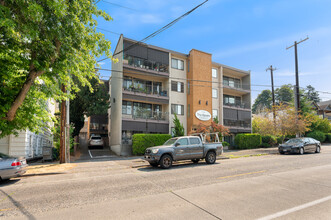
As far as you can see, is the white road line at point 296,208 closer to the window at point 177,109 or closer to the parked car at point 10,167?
the parked car at point 10,167

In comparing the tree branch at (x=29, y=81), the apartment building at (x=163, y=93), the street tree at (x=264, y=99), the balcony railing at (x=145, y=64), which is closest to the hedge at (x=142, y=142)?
the apartment building at (x=163, y=93)

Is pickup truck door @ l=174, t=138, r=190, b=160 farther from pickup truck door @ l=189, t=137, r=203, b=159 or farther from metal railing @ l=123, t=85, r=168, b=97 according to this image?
metal railing @ l=123, t=85, r=168, b=97

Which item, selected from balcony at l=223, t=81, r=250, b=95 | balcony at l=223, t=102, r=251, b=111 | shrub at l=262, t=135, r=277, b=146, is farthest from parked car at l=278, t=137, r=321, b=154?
balcony at l=223, t=81, r=250, b=95

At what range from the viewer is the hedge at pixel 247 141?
985 inches

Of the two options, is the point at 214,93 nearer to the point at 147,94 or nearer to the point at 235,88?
the point at 235,88

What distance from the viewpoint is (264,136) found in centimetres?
2734

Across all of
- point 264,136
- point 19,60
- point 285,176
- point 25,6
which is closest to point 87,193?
point 19,60

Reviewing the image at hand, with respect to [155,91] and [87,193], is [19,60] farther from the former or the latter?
[155,91]

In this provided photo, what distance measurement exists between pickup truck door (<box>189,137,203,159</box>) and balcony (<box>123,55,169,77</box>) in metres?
12.3

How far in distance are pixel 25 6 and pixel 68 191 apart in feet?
22.3

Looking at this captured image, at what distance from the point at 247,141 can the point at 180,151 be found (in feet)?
53.1

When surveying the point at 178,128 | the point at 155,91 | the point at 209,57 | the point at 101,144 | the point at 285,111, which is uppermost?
the point at 209,57

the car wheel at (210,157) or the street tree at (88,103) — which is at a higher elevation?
the street tree at (88,103)

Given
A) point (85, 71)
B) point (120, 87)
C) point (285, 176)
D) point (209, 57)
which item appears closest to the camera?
point (285, 176)
